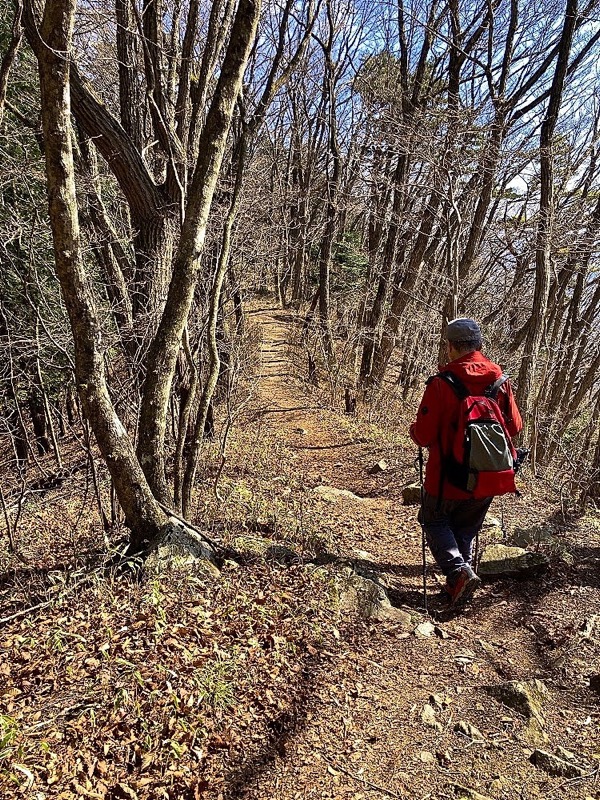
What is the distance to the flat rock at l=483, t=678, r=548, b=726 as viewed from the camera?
2.91 meters

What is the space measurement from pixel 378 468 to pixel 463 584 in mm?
4447

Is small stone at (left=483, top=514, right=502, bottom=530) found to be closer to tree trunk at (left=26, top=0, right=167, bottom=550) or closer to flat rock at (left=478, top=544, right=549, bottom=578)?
flat rock at (left=478, top=544, right=549, bottom=578)

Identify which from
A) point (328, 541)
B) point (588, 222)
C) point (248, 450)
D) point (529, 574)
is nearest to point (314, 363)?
point (248, 450)

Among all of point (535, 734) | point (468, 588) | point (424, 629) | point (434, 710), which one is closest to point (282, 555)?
point (424, 629)

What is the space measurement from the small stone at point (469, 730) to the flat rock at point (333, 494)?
4043mm

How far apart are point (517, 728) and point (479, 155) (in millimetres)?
6826

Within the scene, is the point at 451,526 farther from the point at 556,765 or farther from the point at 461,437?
the point at 556,765

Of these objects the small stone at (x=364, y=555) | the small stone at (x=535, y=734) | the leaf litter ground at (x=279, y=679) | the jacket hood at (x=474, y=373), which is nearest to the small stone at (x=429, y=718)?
the leaf litter ground at (x=279, y=679)

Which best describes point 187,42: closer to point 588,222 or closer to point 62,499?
point 62,499

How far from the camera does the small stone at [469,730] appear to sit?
275 centimetres

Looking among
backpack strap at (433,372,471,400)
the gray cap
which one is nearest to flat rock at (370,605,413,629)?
backpack strap at (433,372,471,400)

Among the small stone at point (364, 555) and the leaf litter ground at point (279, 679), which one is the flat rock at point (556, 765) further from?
the small stone at point (364, 555)

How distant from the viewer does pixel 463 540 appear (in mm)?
4184

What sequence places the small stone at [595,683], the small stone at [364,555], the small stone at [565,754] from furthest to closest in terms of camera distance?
the small stone at [364,555] → the small stone at [595,683] → the small stone at [565,754]
